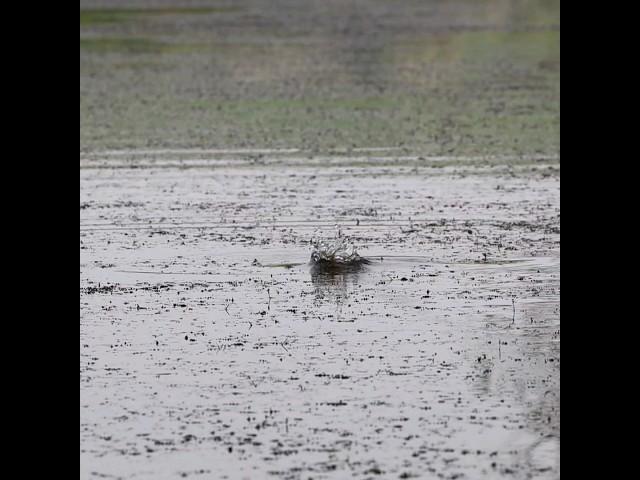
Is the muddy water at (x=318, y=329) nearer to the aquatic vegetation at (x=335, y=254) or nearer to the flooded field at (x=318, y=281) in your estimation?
the flooded field at (x=318, y=281)

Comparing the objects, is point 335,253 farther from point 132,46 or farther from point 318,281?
point 132,46

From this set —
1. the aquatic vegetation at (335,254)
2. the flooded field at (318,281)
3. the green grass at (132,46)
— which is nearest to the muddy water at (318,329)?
the flooded field at (318,281)

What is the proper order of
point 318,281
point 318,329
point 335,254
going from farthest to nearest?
point 335,254 → point 318,281 → point 318,329

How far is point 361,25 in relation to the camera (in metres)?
37.8

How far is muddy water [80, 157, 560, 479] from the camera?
280 inches

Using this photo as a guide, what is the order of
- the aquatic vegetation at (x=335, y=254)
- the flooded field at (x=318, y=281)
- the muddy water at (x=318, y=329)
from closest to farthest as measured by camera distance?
the muddy water at (x=318, y=329) → the flooded field at (x=318, y=281) → the aquatic vegetation at (x=335, y=254)

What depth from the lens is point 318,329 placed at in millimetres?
9430

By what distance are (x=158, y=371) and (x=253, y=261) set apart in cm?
305

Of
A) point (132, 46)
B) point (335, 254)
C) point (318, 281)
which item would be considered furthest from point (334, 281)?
point (132, 46)

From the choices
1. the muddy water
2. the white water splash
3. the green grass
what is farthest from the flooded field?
the green grass

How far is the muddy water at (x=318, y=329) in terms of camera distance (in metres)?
7.11

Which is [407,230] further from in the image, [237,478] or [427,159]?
[237,478]

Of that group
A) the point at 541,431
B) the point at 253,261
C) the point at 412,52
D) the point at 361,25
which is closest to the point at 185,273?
the point at 253,261

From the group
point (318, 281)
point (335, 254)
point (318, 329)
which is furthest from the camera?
point (335, 254)
